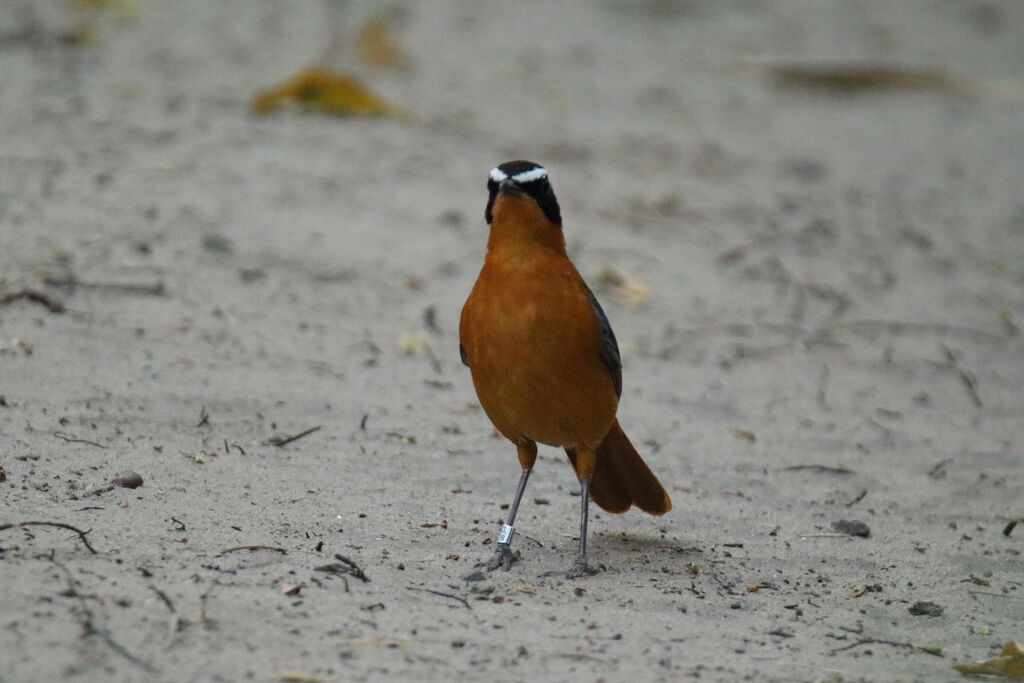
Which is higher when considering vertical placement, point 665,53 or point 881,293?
point 665,53

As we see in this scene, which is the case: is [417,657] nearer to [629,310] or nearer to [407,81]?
[629,310]

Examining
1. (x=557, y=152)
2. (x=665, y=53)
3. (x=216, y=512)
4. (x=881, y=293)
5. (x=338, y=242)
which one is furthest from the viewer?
(x=665, y=53)

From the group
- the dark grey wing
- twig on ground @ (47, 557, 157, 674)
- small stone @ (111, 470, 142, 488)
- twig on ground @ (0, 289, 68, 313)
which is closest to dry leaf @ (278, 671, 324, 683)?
twig on ground @ (47, 557, 157, 674)

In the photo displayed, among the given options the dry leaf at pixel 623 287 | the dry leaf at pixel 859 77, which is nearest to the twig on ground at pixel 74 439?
the dry leaf at pixel 623 287

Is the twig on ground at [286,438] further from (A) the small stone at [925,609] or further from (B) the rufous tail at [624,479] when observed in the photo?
(A) the small stone at [925,609]

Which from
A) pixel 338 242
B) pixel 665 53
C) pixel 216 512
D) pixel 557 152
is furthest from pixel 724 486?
pixel 665 53

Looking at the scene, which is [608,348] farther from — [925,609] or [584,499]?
[925,609]

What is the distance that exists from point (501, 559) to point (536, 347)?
75cm

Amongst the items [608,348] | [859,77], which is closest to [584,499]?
[608,348]

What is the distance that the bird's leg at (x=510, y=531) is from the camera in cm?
435

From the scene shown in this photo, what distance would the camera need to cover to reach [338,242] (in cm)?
771

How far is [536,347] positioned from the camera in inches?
169

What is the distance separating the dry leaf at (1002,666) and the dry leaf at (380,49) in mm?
8884

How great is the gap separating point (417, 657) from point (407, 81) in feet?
27.6
